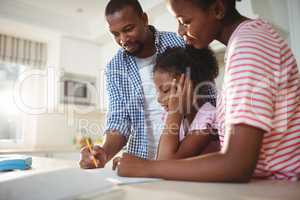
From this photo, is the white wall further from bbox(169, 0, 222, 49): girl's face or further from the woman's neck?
bbox(169, 0, 222, 49): girl's face

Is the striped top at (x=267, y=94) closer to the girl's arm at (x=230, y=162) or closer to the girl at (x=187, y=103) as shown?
the girl's arm at (x=230, y=162)

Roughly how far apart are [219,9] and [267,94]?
0.25 m

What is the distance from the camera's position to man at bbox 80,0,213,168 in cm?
110

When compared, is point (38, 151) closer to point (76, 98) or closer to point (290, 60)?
point (76, 98)

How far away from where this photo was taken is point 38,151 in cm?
275

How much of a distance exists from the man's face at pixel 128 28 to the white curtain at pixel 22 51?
2433 mm

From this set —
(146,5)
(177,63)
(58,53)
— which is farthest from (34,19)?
(177,63)

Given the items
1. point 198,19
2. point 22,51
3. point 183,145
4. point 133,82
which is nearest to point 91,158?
point 183,145

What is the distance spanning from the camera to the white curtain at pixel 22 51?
10.1ft

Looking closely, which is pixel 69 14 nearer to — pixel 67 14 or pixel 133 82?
pixel 67 14

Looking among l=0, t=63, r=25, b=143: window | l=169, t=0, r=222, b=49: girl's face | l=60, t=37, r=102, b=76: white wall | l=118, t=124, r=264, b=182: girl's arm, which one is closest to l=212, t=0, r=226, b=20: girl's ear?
l=169, t=0, r=222, b=49: girl's face

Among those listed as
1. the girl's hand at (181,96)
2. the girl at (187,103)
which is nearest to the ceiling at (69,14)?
the girl at (187,103)

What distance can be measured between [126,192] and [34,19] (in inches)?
118

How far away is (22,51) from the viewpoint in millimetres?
3180
